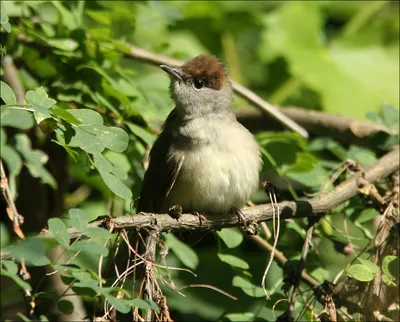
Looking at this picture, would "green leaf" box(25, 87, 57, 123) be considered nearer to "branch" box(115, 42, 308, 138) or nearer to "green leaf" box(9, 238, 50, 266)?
"green leaf" box(9, 238, 50, 266)

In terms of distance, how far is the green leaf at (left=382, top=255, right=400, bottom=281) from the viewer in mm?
3123

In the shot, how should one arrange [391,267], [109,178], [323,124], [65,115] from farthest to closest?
[323,124]
[391,267]
[109,178]
[65,115]

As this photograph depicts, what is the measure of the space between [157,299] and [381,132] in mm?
2232

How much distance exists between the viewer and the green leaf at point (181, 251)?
147 inches

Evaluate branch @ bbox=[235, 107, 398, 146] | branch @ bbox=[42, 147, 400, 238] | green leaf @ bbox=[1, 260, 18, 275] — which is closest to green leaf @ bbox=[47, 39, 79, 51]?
branch @ bbox=[42, 147, 400, 238]

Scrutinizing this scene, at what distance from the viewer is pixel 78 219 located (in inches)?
98.0

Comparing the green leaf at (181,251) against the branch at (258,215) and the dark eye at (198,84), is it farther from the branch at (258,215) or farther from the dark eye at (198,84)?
the dark eye at (198,84)

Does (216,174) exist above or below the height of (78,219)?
below

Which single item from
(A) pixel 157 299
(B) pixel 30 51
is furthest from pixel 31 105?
(B) pixel 30 51

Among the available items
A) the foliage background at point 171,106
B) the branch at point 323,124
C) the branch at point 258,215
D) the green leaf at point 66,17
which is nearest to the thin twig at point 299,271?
the branch at point 258,215

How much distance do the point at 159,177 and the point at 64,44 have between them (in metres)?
0.89

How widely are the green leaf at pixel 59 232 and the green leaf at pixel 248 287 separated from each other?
47.9 inches

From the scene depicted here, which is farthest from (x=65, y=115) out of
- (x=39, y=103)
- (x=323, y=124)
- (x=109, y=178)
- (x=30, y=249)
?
(x=323, y=124)

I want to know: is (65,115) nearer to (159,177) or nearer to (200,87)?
(159,177)
